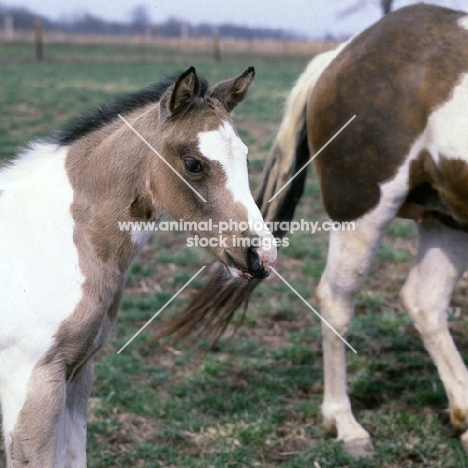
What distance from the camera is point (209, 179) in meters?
2.21

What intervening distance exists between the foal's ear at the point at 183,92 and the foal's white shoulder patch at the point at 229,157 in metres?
0.13

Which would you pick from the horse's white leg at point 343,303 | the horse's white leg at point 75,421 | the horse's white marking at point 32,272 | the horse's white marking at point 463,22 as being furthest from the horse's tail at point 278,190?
the horse's white marking at point 32,272

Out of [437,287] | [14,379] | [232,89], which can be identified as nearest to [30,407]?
[14,379]

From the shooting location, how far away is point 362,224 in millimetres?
3482

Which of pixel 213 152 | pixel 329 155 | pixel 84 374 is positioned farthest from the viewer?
pixel 329 155

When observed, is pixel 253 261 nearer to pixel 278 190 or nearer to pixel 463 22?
pixel 278 190

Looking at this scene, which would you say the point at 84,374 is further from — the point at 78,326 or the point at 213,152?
the point at 213,152

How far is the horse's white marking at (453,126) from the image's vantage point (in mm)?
3188

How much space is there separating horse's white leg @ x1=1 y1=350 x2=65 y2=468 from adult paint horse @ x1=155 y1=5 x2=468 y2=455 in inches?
48.5

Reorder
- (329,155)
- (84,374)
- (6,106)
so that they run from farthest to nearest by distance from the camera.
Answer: (6,106) < (329,155) < (84,374)

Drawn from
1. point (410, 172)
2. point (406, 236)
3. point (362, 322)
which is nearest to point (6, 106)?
point (406, 236)

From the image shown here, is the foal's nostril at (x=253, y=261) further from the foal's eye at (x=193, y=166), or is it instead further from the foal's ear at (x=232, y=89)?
the foal's ear at (x=232, y=89)

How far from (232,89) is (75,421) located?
1336 mm

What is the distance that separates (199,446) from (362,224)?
1.38 metres
